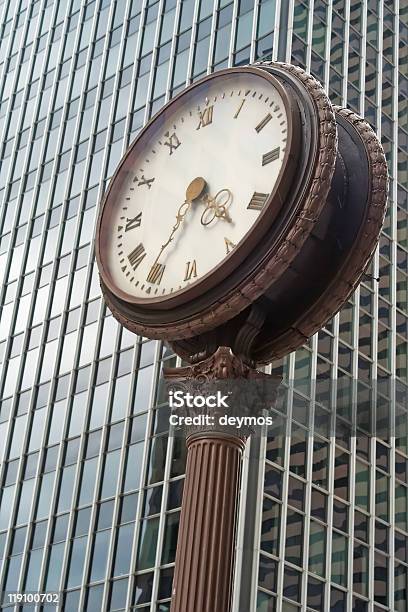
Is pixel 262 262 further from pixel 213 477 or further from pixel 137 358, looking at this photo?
pixel 137 358

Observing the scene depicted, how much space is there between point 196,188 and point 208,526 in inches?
77.8

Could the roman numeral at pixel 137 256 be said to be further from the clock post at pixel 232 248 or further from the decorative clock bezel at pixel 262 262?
the decorative clock bezel at pixel 262 262

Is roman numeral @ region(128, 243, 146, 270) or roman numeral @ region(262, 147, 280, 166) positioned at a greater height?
roman numeral @ region(262, 147, 280, 166)

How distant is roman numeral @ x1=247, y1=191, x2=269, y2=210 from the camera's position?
6.24 meters

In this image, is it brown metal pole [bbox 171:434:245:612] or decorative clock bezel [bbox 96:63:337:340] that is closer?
brown metal pole [bbox 171:434:245:612]

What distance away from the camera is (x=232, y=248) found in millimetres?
6215

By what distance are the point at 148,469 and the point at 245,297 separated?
2610cm

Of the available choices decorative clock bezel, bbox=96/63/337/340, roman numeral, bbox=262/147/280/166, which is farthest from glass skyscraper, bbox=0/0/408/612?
roman numeral, bbox=262/147/280/166

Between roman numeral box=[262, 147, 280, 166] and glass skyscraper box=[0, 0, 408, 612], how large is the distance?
19.0m

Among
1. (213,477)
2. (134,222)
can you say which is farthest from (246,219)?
(213,477)

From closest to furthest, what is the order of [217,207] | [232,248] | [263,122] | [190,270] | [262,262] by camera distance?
[262,262], [232,248], [190,270], [217,207], [263,122]

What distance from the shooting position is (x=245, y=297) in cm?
603

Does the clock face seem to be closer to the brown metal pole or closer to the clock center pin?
the clock center pin

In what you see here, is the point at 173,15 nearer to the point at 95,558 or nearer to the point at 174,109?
the point at 95,558
